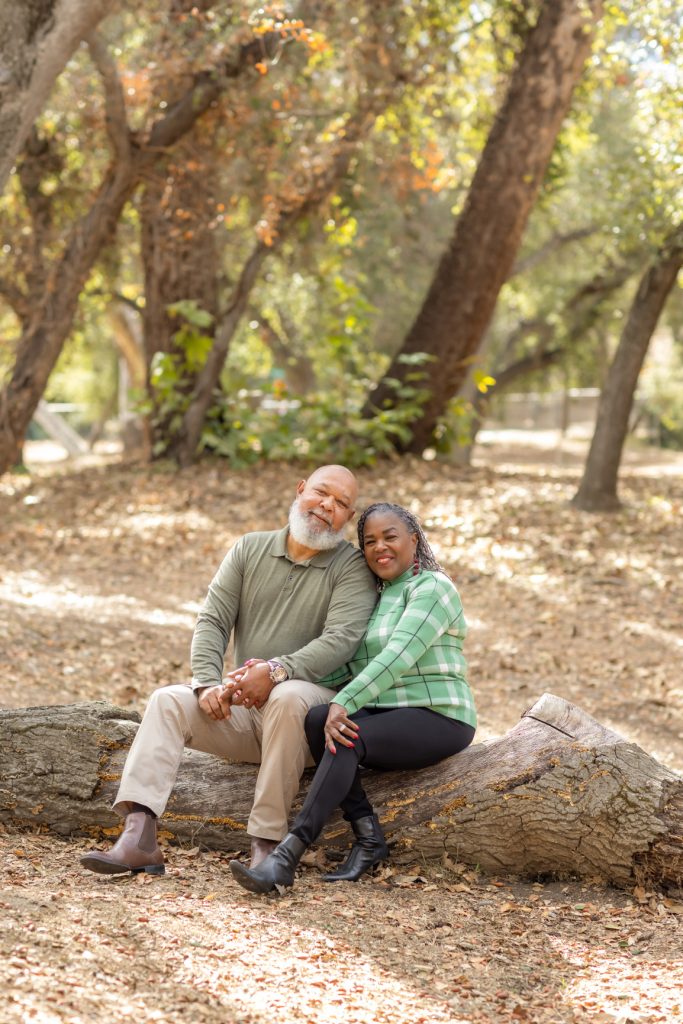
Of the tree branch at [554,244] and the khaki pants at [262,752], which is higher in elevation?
the tree branch at [554,244]

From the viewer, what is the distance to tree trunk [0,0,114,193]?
205 inches

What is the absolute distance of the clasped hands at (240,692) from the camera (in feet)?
13.3

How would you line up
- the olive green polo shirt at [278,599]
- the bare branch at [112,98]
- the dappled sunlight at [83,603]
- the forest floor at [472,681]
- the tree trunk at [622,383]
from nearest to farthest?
the forest floor at [472,681] → the olive green polo shirt at [278,599] → the dappled sunlight at [83,603] → the bare branch at [112,98] → the tree trunk at [622,383]

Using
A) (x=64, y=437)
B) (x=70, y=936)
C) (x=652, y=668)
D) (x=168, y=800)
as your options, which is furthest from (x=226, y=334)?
(x=64, y=437)

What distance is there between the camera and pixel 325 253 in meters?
15.4

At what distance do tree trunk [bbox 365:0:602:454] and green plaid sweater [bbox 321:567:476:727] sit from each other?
850 cm

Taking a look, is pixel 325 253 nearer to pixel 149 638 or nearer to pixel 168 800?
pixel 149 638

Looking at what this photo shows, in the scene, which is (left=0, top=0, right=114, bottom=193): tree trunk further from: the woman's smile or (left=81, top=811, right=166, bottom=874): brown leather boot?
(left=81, top=811, right=166, bottom=874): brown leather boot

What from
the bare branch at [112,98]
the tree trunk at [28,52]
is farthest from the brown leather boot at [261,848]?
the bare branch at [112,98]

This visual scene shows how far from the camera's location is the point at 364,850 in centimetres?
410

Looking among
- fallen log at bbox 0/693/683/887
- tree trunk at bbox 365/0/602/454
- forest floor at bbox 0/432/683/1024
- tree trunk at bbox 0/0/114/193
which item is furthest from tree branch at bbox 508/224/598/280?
fallen log at bbox 0/693/683/887

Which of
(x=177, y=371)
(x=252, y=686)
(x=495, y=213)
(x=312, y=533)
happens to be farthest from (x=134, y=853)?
(x=495, y=213)

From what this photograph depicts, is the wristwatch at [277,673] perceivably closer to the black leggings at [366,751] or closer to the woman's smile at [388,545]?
the black leggings at [366,751]

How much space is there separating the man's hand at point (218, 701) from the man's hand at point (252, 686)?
2cm
